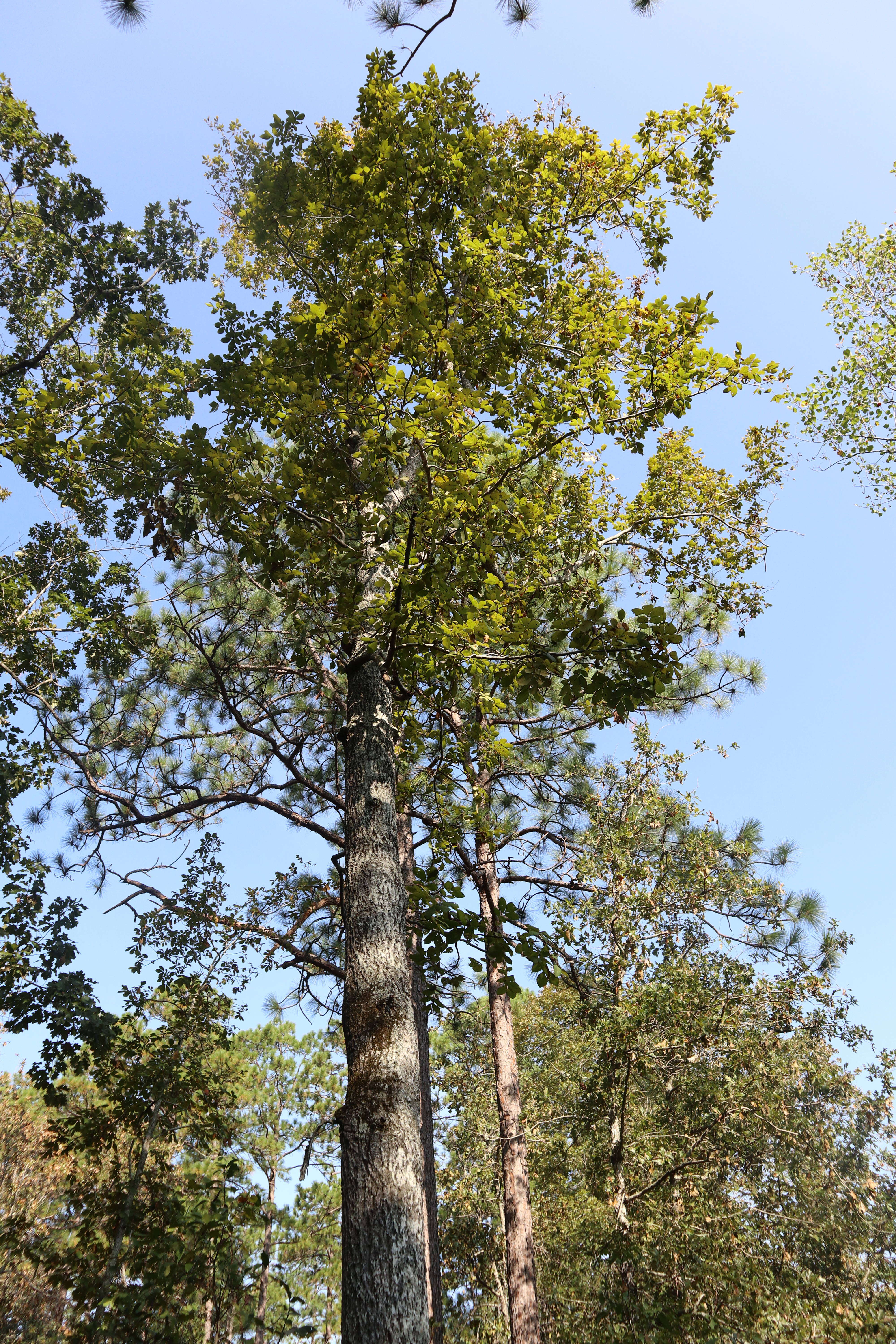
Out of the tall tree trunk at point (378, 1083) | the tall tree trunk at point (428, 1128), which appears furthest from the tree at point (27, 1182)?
the tall tree trunk at point (378, 1083)

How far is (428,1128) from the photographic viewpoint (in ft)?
25.4

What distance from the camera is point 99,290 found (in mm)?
9406

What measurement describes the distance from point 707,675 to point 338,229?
6.70 m

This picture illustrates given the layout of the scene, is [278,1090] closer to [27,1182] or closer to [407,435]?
[27,1182]

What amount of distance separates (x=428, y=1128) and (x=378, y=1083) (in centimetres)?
534

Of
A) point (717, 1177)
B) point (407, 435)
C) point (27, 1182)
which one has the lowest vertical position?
point (717, 1177)

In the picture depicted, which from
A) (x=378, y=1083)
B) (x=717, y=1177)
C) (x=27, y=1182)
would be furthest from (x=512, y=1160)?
(x=27, y=1182)

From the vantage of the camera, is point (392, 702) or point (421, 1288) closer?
point (421, 1288)

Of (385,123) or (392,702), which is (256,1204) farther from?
(385,123)

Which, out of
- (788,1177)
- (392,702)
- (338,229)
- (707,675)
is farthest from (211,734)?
(788,1177)

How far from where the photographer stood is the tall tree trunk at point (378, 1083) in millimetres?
2865

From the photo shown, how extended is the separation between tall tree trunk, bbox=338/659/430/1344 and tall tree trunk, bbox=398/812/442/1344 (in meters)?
2.47

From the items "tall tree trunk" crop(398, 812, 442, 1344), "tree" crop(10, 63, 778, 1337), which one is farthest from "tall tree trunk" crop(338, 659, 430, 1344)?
"tall tree trunk" crop(398, 812, 442, 1344)

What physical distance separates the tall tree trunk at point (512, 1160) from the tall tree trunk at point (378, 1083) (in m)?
2.51
